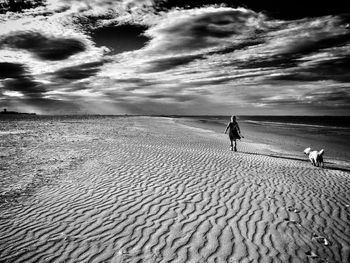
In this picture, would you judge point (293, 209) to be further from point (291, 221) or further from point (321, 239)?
point (321, 239)

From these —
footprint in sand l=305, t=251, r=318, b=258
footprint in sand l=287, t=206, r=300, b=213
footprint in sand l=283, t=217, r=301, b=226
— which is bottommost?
footprint in sand l=305, t=251, r=318, b=258

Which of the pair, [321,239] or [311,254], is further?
[321,239]

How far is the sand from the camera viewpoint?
458 centimetres

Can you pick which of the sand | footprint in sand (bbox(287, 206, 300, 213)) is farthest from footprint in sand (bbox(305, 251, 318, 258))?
footprint in sand (bbox(287, 206, 300, 213))

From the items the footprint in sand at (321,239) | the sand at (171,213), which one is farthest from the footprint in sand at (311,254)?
the footprint in sand at (321,239)

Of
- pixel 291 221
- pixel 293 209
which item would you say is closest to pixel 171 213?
pixel 291 221

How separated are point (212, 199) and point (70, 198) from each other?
172 inches

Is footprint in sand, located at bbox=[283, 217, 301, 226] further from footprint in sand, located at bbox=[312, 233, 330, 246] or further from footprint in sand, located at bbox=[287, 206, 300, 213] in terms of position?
footprint in sand, located at bbox=[287, 206, 300, 213]

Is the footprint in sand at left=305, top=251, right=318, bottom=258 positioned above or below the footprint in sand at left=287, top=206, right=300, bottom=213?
below

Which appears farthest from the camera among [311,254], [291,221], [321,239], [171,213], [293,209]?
[293,209]

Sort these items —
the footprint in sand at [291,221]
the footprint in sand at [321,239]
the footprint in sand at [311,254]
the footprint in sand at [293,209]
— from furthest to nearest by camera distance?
the footprint in sand at [293,209] → the footprint in sand at [291,221] → the footprint in sand at [321,239] → the footprint in sand at [311,254]

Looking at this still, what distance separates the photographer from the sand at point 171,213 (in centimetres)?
458

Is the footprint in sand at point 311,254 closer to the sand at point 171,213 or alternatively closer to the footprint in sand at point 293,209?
the sand at point 171,213

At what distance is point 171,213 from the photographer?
6.10 metres
